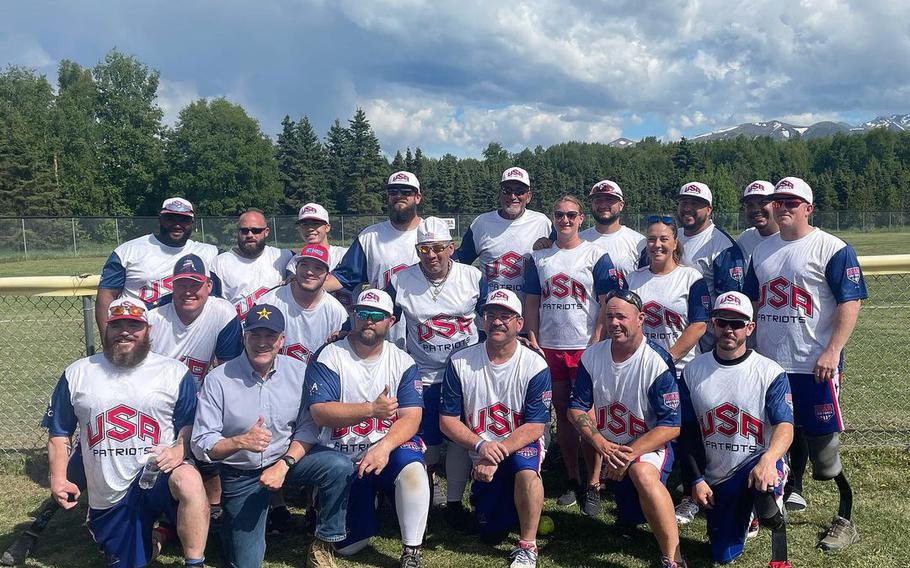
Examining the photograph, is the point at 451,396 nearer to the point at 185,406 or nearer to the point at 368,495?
the point at 368,495

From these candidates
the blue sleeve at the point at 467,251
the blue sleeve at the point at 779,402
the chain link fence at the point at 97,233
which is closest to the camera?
the blue sleeve at the point at 779,402

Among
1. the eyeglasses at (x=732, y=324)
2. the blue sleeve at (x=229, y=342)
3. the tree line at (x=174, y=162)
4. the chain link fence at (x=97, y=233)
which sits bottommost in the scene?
the blue sleeve at (x=229, y=342)

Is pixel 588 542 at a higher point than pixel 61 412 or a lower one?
lower

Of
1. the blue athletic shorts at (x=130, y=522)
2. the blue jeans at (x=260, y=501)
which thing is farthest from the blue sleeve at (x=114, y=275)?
the blue jeans at (x=260, y=501)

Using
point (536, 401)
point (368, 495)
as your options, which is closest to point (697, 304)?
point (536, 401)

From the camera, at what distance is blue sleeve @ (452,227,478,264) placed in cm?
568

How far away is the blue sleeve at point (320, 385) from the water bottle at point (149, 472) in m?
0.90

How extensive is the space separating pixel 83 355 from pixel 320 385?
3.66 metres

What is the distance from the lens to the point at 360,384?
13.7 feet

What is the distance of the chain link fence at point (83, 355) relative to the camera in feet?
19.3

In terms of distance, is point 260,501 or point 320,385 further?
point 320,385

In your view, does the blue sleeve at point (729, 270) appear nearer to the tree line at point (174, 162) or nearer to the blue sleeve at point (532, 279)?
the blue sleeve at point (532, 279)

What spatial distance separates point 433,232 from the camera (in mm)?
4723

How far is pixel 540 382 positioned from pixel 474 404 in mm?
452
